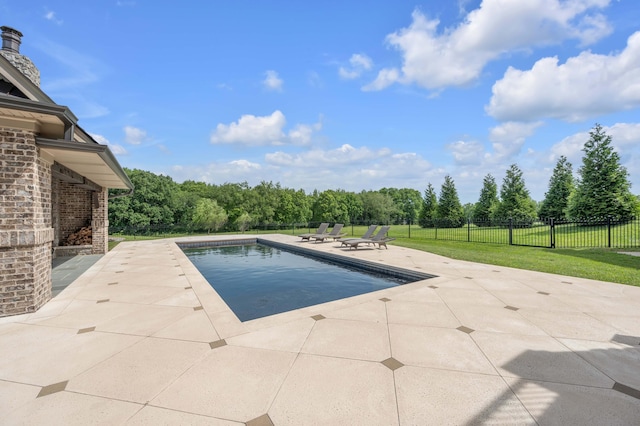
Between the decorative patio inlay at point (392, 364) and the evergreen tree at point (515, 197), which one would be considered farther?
the evergreen tree at point (515, 197)

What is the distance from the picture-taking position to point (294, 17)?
34.9ft

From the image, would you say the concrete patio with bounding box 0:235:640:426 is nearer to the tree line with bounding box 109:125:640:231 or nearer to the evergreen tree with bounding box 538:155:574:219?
the tree line with bounding box 109:125:640:231

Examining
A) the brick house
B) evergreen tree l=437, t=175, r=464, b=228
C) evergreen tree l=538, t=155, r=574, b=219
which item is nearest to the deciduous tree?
the brick house

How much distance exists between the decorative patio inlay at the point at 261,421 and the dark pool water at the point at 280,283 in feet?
9.65

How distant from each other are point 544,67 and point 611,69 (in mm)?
1956

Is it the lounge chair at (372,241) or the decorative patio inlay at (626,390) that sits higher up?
the lounge chair at (372,241)

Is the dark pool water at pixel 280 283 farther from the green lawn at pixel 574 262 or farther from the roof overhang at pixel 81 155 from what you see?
the green lawn at pixel 574 262

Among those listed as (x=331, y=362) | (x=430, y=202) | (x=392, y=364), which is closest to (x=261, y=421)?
(x=331, y=362)

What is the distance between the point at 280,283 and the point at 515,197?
29.4 meters

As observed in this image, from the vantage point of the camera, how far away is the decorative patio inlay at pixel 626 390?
7.64 ft

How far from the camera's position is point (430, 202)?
3903 cm

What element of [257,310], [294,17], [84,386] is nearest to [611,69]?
[294,17]

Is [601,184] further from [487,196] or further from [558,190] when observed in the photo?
[487,196]

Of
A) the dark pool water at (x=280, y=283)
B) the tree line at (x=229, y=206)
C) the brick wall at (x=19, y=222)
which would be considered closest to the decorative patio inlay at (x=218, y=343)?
the dark pool water at (x=280, y=283)
